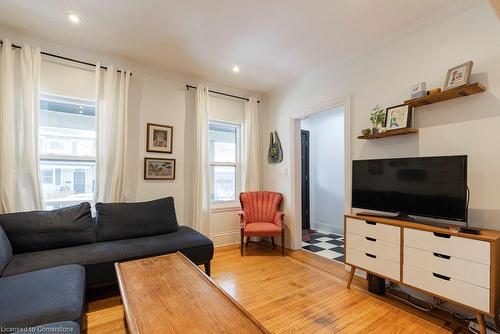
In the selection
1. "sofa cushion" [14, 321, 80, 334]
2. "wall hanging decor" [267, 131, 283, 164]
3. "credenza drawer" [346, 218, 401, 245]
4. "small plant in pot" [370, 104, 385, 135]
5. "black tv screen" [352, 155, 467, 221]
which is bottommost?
"sofa cushion" [14, 321, 80, 334]

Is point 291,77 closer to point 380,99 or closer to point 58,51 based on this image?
point 380,99

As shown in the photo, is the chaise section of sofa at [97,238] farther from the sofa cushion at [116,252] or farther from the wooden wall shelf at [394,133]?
the wooden wall shelf at [394,133]

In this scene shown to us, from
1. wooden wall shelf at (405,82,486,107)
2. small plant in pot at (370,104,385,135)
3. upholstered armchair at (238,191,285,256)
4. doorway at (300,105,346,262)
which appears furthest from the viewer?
doorway at (300,105,346,262)

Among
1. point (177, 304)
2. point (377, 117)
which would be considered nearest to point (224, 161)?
point (377, 117)

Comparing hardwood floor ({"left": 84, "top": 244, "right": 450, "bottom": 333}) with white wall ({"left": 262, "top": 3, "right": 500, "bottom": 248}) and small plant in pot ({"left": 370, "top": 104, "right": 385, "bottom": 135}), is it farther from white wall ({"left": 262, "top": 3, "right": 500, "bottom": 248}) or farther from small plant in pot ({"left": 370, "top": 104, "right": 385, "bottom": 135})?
small plant in pot ({"left": 370, "top": 104, "right": 385, "bottom": 135})

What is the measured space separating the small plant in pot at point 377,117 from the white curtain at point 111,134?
9.57ft

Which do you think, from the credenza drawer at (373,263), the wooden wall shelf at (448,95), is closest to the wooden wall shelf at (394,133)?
the wooden wall shelf at (448,95)

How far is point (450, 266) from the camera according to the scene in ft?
5.76

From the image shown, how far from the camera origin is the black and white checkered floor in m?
3.49

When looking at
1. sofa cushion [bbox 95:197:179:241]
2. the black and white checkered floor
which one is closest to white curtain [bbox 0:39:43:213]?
sofa cushion [bbox 95:197:179:241]

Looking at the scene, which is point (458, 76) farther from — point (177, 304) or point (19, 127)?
point (19, 127)

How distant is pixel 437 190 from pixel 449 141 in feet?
1.63

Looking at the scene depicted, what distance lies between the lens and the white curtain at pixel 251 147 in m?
4.08

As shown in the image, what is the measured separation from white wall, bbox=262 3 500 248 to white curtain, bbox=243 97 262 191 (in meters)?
1.37
